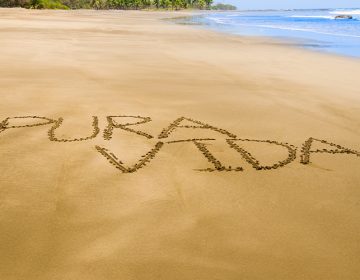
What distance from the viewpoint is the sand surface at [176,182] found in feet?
7.20

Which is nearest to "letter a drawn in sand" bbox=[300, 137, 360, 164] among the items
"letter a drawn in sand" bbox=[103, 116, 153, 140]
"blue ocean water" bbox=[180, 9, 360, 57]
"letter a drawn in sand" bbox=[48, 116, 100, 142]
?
"letter a drawn in sand" bbox=[103, 116, 153, 140]

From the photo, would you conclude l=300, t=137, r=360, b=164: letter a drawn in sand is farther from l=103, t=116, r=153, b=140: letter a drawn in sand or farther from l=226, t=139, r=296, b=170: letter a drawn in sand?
l=103, t=116, r=153, b=140: letter a drawn in sand

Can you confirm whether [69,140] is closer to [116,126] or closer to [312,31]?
[116,126]

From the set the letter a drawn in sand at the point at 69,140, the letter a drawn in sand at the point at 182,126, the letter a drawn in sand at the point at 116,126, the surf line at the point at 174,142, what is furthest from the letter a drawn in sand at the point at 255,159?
the letter a drawn in sand at the point at 69,140

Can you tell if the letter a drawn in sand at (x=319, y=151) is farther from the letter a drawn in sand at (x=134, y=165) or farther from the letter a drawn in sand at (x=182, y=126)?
the letter a drawn in sand at (x=134, y=165)

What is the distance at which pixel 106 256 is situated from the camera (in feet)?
7.18

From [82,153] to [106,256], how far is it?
5.10 ft

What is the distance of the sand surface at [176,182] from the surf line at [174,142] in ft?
0.06

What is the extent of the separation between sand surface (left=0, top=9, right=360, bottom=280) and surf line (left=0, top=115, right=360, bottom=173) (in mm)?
19

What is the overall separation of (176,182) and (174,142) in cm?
91

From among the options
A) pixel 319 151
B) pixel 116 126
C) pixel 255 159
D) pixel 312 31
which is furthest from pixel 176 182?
pixel 312 31

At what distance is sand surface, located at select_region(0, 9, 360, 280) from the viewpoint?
2193 millimetres

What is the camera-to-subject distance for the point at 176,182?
10.1ft

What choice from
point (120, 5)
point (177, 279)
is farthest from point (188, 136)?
point (120, 5)
